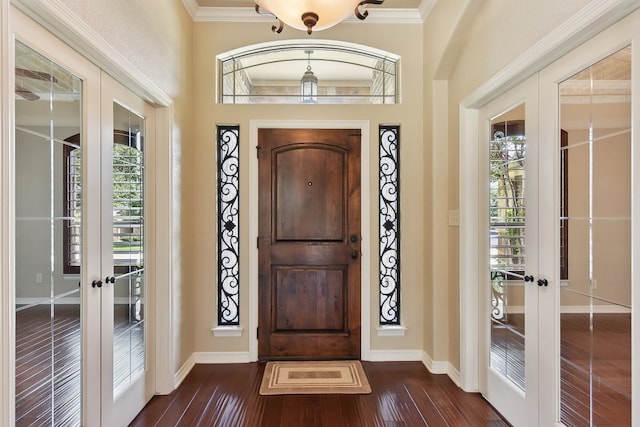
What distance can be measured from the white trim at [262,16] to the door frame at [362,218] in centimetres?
90

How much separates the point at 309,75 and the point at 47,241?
246 cm

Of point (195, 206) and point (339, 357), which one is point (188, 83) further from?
point (339, 357)

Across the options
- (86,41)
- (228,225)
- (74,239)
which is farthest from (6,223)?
(228,225)

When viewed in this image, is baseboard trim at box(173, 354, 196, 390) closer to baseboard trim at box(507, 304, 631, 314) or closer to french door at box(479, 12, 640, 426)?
french door at box(479, 12, 640, 426)

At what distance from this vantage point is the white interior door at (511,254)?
202 centimetres

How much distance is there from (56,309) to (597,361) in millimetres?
2433

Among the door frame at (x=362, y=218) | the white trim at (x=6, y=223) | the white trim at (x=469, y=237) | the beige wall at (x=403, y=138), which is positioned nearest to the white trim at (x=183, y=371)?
the beige wall at (x=403, y=138)

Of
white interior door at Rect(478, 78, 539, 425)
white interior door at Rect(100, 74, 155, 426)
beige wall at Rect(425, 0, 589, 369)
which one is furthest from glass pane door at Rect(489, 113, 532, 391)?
white interior door at Rect(100, 74, 155, 426)

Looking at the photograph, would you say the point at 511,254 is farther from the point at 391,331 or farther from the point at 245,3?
the point at 245,3

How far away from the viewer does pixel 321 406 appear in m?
2.42

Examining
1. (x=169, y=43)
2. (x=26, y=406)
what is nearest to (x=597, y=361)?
(x=26, y=406)

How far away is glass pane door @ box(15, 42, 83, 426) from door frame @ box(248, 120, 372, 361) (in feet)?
5.00

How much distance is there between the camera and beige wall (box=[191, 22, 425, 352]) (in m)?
3.15

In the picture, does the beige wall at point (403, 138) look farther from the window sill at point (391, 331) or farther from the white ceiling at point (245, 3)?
the white ceiling at point (245, 3)
